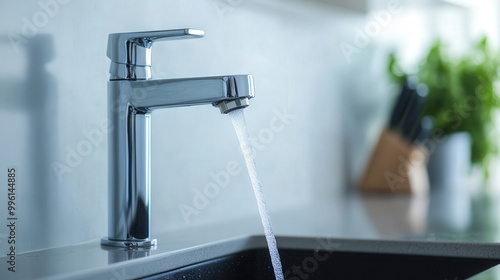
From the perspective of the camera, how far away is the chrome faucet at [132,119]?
0.89m

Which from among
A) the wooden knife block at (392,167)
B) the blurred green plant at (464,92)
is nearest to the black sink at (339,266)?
the wooden knife block at (392,167)

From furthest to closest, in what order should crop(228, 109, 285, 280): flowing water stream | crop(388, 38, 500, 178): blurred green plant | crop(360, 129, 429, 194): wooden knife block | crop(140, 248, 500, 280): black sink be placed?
crop(388, 38, 500, 178): blurred green plant → crop(360, 129, 429, 194): wooden knife block → crop(140, 248, 500, 280): black sink → crop(228, 109, 285, 280): flowing water stream

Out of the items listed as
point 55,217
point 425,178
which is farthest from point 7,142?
point 425,178

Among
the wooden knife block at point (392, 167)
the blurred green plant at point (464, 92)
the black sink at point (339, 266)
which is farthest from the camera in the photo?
the blurred green plant at point (464, 92)

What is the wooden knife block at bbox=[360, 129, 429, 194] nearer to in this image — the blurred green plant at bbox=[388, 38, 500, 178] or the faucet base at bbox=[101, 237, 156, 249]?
the blurred green plant at bbox=[388, 38, 500, 178]

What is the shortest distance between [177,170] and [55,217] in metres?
0.28

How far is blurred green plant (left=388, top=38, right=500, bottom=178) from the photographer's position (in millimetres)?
2018

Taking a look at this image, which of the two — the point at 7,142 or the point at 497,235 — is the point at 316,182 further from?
the point at 7,142

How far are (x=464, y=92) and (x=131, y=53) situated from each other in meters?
1.39

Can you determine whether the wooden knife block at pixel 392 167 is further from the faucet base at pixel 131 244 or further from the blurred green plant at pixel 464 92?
the faucet base at pixel 131 244

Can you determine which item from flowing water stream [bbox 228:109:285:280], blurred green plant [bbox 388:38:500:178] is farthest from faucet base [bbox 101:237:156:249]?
blurred green plant [bbox 388:38:500:178]

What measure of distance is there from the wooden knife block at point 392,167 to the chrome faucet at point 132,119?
1.03m

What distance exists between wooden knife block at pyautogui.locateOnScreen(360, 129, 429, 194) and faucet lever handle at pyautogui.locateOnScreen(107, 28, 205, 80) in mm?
1059

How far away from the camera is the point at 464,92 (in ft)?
6.80
